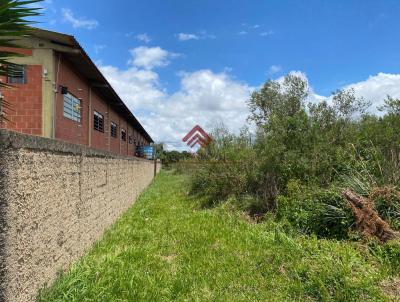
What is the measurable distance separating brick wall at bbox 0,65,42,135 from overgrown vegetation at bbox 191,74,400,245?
5843 millimetres

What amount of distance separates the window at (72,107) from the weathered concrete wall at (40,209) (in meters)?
5.75

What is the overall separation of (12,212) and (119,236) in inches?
205

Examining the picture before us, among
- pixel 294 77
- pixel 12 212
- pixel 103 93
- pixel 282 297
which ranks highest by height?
pixel 294 77

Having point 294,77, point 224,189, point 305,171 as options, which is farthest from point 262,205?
point 294,77

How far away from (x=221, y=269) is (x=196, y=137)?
597 inches

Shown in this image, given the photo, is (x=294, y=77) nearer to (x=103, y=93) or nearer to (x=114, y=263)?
(x=103, y=93)

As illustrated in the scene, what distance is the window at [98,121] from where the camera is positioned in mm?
16641

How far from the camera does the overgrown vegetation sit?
7.71 m

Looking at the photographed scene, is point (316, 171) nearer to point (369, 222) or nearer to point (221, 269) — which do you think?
point (369, 222)

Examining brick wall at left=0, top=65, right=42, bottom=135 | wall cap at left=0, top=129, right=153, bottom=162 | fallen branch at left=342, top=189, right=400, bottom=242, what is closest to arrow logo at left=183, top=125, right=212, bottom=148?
brick wall at left=0, top=65, right=42, bottom=135

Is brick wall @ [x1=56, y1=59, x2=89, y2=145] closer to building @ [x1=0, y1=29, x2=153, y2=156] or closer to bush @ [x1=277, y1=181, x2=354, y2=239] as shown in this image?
building @ [x1=0, y1=29, x2=153, y2=156]

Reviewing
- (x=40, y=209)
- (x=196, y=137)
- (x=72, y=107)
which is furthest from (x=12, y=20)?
(x=196, y=137)

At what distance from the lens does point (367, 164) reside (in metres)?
9.51

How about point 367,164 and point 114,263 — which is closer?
point 114,263
